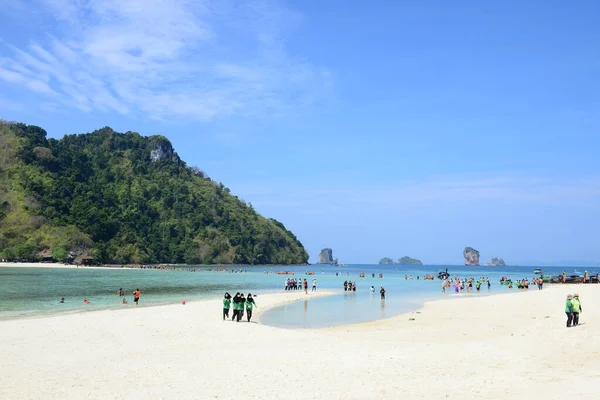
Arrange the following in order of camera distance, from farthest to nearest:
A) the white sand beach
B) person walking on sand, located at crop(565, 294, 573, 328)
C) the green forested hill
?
the green forested hill < person walking on sand, located at crop(565, 294, 573, 328) < the white sand beach

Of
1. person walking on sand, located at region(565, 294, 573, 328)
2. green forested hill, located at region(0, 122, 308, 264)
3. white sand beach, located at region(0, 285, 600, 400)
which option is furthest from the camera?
green forested hill, located at region(0, 122, 308, 264)

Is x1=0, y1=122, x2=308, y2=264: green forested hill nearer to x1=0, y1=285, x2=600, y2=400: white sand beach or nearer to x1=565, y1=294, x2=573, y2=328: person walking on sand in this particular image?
x1=0, y1=285, x2=600, y2=400: white sand beach

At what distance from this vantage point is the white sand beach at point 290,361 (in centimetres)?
1116

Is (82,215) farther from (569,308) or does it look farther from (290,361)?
(569,308)

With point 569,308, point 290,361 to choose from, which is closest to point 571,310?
point 569,308

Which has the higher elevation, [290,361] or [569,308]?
[569,308]

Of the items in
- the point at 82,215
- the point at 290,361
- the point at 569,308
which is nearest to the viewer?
the point at 290,361

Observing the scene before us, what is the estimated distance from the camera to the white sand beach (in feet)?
36.6

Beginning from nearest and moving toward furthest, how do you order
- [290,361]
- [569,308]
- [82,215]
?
[290,361], [569,308], [82,215]

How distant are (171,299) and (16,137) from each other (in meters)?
151

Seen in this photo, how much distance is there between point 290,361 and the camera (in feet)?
47.8

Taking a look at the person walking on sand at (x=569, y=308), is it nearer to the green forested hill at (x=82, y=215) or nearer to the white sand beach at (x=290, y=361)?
the white sand beach at (x=290, y=361)

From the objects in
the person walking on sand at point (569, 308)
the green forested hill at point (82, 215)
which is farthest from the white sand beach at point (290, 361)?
A: the green forested hill at point (82, 215)

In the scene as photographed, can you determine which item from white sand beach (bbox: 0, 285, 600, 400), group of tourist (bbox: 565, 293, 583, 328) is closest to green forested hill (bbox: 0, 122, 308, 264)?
white sand beach (bbox: 0, 285, 600, 400)
